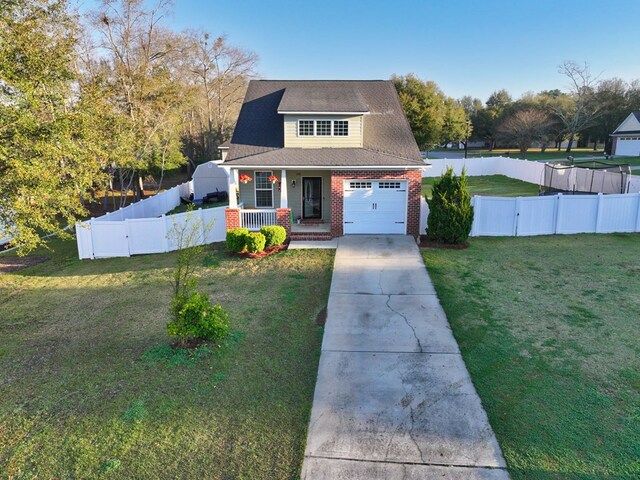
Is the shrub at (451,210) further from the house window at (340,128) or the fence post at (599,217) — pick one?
the fence post at (599,217)

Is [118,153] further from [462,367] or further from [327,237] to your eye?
[462,367]

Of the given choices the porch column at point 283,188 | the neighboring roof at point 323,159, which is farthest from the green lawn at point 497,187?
the porch column at point 283,188

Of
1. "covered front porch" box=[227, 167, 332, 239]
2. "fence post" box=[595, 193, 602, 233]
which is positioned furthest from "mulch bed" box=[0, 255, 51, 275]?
"fence post" box=[595, 193, 602, 233]

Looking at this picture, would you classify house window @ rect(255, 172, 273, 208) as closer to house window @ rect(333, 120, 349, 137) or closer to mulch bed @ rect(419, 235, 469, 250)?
house window @ rect(333, 120, 349, 137)

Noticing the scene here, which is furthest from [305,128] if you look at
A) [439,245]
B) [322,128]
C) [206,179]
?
[206,179]

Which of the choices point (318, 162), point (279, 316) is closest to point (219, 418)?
point (279, 316)

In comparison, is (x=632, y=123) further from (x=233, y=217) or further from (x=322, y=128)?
(x=233, y=217)
